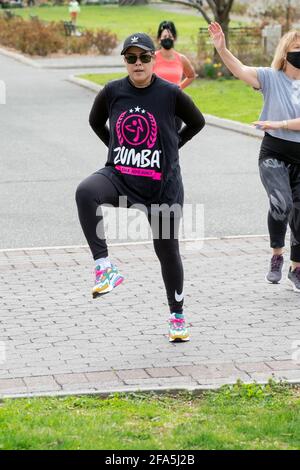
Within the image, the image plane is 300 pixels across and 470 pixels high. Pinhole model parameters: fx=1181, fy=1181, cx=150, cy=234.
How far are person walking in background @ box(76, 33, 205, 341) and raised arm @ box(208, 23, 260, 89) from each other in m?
0.96

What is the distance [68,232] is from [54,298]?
280 cm

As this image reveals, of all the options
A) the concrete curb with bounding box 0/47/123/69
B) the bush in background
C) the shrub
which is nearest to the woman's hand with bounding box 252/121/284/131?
the concrete curb with bounding box 0/47/123/69

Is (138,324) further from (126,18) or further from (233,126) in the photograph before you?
(126,18)

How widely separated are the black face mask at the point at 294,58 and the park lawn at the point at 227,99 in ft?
37.5

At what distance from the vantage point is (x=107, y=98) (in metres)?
7.32

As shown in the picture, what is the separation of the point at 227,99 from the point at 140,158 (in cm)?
1689

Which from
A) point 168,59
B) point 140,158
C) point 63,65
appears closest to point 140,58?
point 140,158

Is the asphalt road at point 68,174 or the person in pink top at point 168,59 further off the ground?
the person in pink top at point 168,59

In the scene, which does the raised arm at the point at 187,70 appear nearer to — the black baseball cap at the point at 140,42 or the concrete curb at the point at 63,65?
the black baseball cap at the point at 140,42

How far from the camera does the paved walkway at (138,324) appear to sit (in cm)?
670

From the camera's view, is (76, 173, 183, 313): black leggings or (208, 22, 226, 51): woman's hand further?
(208, 22, 226, 51): woman's hand

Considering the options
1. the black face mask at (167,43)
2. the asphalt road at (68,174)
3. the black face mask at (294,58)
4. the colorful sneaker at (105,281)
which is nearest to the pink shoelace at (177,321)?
the colorful sneaker at (105,281)

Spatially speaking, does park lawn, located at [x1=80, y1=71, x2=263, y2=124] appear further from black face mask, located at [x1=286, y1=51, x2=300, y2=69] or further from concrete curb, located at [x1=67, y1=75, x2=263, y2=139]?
black face mask, located at [x1=286, y1=51, x2=300, y2=69]

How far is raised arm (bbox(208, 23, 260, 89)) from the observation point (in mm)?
8109
